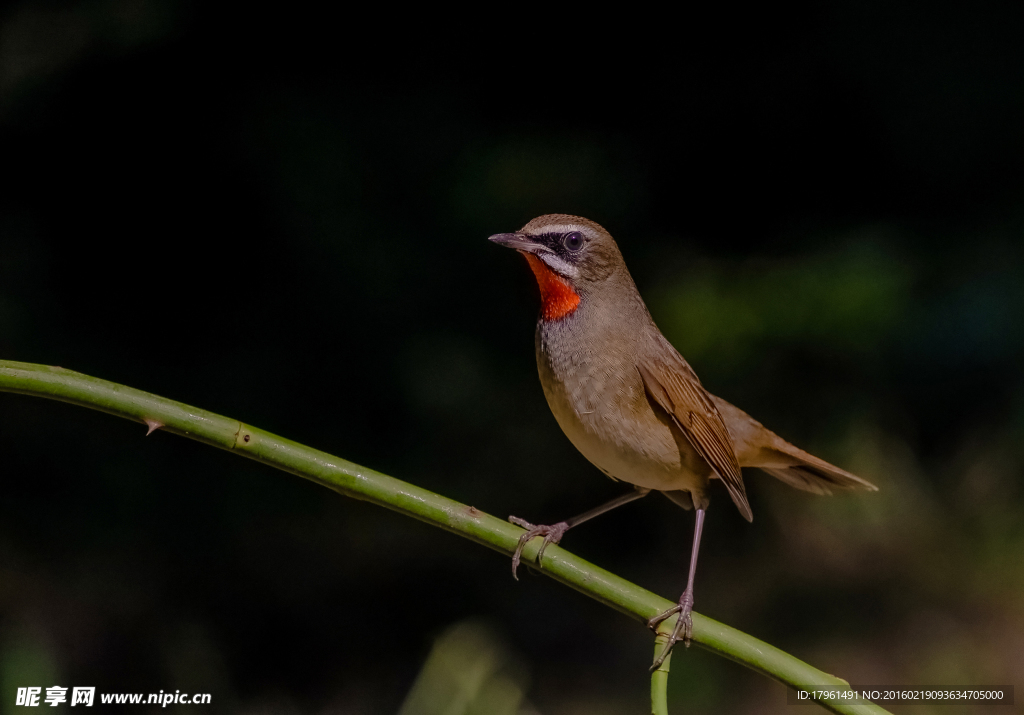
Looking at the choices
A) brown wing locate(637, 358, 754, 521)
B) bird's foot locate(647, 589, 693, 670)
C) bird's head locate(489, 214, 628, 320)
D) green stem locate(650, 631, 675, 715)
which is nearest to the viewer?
green stem locate(650, 631, 675, 715)

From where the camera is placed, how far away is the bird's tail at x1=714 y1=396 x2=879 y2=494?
3260 millimetres

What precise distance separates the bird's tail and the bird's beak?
3.89 ft

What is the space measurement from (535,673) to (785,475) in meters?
2.28

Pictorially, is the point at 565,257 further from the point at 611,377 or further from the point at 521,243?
the point at 611,377

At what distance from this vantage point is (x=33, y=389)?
5.22ft

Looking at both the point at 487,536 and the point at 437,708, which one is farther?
the point at 487,536

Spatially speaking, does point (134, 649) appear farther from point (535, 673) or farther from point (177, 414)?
point (177, 414)

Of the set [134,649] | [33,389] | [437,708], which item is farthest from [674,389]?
[134,649]

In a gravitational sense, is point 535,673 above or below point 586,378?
below

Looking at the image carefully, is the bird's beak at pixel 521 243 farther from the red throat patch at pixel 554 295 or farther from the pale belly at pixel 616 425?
the pale belly at pixel 616 425

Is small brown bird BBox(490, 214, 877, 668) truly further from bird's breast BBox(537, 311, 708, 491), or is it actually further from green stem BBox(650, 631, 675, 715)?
green stem BBox(650, 631, 675, 715)

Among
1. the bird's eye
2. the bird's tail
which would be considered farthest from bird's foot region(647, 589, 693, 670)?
the bird's tail

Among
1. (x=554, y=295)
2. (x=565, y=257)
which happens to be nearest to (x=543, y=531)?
(x=554, y=295)

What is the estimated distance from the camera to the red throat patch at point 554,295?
246cm
